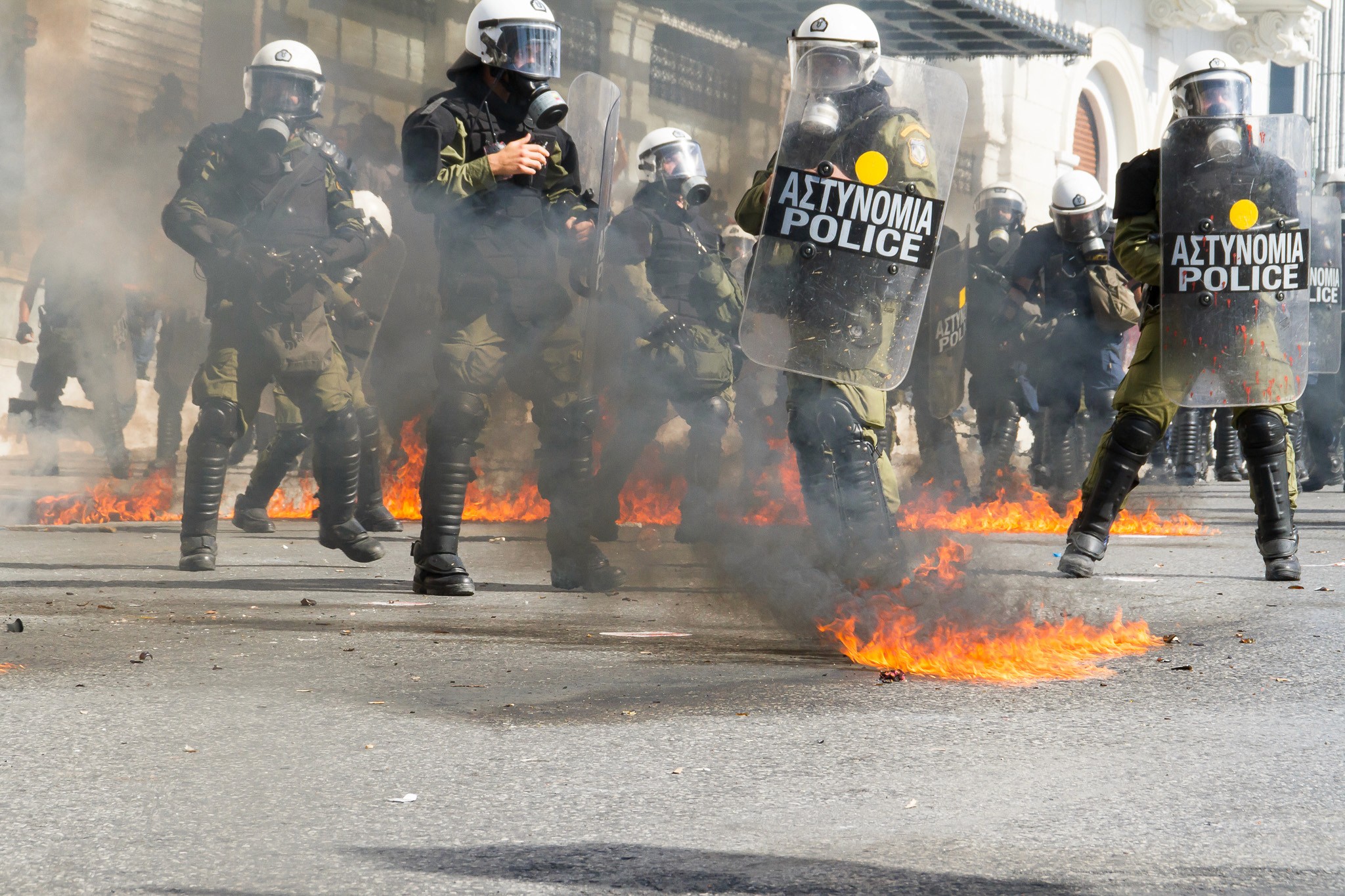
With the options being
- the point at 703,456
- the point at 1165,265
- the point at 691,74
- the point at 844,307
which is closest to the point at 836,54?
the point at 844,307

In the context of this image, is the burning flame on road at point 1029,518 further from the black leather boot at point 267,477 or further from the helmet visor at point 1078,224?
the black leather boot at point 267,477

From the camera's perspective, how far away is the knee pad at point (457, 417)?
4504 millimetres

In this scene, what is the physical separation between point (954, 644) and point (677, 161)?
4081 millimetres

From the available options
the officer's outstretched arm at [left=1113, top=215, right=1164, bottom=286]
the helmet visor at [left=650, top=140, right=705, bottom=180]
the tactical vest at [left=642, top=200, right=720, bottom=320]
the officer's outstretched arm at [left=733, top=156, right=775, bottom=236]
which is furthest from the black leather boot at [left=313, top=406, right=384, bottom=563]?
the officer's outstretched arm at [left=1113, top=215, right=1164, bottom=286]

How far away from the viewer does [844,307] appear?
3910 mm

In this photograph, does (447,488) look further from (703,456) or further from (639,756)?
(703,456)

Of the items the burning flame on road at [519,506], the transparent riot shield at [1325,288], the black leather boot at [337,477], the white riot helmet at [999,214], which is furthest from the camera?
the white riot helmet at [999,214]

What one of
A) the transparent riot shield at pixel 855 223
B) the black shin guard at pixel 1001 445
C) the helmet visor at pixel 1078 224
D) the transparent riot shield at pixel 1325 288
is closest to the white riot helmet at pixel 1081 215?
the helmet visor at pixel 1078 224

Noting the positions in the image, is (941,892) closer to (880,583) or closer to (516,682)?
(516,682)

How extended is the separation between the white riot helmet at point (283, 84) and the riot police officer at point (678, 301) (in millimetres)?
1452

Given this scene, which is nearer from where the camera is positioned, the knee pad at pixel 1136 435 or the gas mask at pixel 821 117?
the gas mask at pixel 821 117

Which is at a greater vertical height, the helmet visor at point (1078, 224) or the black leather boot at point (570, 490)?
the helmet visor at point (1078, 224)

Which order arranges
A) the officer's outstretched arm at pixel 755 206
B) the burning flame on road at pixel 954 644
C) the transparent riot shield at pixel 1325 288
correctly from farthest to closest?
the transparent riot shield at pixel 1325 288 < the officer's outstretched arm at pixel 755 206 < the burning flame on road at pixel 954 644

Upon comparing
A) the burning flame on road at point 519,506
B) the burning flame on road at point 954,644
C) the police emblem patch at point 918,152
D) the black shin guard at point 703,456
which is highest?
the police emblem patch at point 918,152
